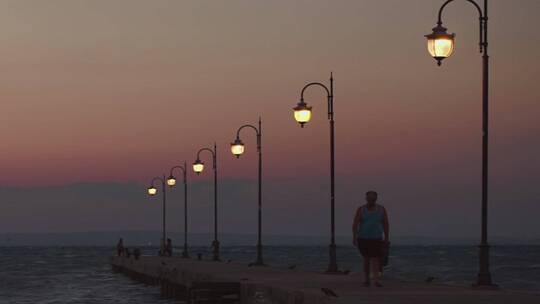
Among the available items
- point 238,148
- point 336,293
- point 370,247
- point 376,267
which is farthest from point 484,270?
point 238,148

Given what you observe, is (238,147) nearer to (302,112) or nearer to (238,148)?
(238,148)

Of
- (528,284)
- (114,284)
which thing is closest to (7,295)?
(114,284)

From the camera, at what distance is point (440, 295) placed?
23.1 m

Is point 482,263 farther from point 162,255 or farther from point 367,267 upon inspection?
point 162,255

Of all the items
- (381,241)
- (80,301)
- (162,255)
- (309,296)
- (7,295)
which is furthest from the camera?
(162,255)

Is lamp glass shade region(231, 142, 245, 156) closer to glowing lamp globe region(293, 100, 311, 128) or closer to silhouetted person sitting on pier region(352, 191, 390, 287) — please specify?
glowing lamp globe region(293, 100, 311, 128)

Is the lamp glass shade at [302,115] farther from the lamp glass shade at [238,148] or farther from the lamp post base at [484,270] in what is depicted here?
the lamp post base at [484,270]

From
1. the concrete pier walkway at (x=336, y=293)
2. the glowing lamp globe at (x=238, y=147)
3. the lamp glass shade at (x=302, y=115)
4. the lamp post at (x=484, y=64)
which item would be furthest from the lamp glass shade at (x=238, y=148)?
the lamp post at (x=484, y=64)

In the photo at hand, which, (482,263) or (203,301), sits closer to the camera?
(482,263)

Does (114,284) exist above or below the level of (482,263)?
below

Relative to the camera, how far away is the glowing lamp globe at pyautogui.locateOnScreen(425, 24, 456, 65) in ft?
85.6

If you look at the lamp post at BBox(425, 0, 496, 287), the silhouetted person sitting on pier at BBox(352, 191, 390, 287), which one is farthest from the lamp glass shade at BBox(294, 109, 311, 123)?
the silhouetted person sitting on pier at BBox(352, 191, 390, 287)

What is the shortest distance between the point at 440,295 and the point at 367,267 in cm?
325

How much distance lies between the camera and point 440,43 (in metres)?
26.1
